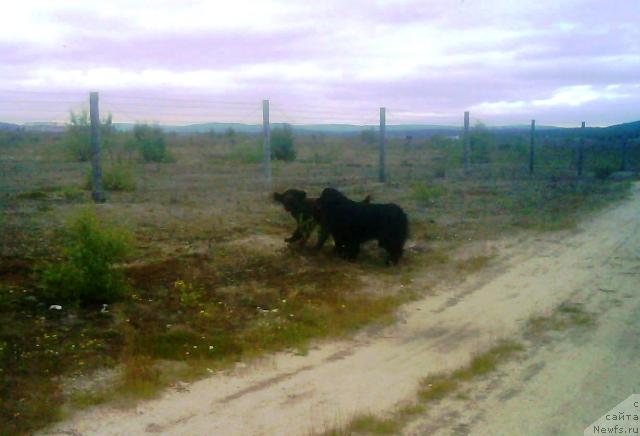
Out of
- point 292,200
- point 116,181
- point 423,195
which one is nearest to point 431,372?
point 292,200

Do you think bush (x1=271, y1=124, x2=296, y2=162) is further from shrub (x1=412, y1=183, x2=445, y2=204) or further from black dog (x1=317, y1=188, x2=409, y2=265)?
black dog (x1=317, y1=188, x2=409, y2=265)

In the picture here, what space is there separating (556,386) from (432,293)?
3864 millimetres

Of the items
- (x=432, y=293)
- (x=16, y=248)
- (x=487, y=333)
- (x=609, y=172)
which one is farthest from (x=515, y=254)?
(x=609, y=172)

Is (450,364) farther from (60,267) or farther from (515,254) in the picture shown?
(515,254)

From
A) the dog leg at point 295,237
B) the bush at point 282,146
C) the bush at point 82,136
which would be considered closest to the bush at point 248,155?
the bush at point 282,146

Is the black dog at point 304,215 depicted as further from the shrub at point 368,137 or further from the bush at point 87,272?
the shrub at point 368,137

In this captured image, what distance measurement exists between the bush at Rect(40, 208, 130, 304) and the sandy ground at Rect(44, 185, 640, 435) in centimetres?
259

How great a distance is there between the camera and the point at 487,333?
27.0 ft

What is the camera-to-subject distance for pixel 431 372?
6.86m

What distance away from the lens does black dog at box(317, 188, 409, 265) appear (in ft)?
38.2

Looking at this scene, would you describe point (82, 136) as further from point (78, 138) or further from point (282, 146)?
point (282, 146)

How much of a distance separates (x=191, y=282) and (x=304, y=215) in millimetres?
3149

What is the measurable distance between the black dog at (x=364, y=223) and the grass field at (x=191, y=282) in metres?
0.38

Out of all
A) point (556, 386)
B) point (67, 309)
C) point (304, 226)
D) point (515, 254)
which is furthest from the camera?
point (515, 254)
